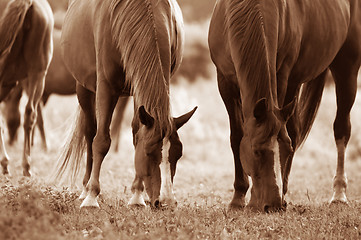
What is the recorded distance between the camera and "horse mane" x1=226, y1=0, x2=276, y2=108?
18.6ft

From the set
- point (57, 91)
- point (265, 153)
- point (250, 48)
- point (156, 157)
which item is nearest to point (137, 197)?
point (156, 157)

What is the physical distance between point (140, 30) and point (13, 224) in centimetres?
249

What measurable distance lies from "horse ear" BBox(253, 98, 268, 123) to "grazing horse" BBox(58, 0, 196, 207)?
0.65 meters

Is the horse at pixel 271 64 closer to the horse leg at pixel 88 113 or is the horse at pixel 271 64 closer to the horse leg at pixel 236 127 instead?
the horse leg at pixel 236 127

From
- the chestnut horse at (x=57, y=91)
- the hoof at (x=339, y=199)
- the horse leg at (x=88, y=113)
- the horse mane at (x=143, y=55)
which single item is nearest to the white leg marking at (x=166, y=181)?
the horse mane at (x=143, y=55)

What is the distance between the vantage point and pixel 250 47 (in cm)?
577

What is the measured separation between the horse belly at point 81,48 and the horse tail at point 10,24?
1.43 m

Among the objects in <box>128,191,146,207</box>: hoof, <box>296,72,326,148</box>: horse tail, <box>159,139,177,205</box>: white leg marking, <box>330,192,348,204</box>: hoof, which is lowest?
<box>330,192,348,204</box>: hoof

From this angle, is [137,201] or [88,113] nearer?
[137,201]

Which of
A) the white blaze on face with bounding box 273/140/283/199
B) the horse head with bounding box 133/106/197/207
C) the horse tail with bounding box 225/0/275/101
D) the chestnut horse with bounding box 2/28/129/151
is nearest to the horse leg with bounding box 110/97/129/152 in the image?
the chestnut horse with bounding box 2/28/129/151

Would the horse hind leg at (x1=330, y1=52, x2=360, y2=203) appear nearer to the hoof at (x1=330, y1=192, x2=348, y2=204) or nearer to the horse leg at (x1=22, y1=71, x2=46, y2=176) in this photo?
the hoof at (x1=330, y1=192, x2=348, y2=204)

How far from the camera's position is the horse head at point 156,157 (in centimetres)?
547

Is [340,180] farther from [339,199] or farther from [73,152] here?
[73,152]

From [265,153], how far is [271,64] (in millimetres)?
879
